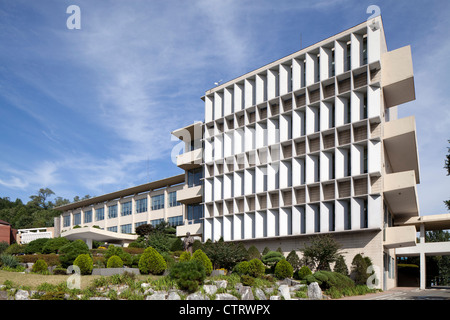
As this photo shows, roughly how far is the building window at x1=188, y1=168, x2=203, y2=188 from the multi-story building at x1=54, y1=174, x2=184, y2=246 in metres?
4.66

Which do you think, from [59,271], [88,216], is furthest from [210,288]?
[88,216]

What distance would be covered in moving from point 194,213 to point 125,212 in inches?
829

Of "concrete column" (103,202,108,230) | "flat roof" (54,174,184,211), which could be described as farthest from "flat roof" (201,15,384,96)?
"concrete column" (103,202,108,230)

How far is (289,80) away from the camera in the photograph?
44.2 meters

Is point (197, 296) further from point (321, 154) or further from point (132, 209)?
point (132, 209)

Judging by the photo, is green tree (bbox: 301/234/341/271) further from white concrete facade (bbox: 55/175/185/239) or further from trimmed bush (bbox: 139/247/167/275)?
white concrete facade (bbox: 55/175/185/239)

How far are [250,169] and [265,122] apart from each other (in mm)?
4851

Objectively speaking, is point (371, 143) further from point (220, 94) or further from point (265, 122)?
point (220, 94)

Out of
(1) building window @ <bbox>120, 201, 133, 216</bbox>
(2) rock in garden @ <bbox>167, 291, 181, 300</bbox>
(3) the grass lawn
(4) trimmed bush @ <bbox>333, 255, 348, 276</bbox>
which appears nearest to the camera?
(3) the grass lawn

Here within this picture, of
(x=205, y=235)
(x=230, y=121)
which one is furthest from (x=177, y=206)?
(x=230, y=121)

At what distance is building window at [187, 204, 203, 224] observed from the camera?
186 feet

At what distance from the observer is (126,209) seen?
74.4 metres

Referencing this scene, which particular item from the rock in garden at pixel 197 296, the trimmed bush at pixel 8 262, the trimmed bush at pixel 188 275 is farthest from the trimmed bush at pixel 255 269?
the trimmed bush at pixel 8 262

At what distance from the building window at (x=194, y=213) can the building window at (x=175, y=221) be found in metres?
3.72
